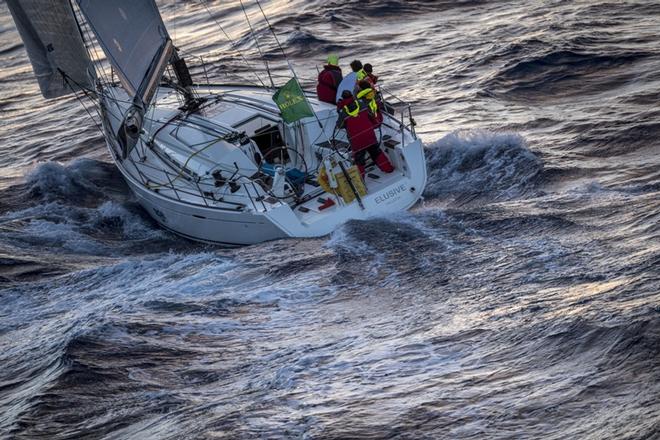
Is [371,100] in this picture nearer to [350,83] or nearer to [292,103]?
[350,83]

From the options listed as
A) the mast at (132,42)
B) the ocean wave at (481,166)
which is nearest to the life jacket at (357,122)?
the ocean wave at (481,166)

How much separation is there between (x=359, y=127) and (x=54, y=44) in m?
4.73

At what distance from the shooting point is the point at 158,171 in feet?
40.0

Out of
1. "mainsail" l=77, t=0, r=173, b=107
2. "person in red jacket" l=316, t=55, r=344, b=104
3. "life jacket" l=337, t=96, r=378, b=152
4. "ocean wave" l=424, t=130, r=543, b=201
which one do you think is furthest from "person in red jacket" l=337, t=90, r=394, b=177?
"mainsail" l=77, t=0, r=173, b=107

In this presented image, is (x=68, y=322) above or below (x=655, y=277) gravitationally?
above

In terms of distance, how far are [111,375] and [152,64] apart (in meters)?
4.99

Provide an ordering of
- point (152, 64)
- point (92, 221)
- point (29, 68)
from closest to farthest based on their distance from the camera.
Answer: point (152, 64) → point (92, 221) → point (29, 68)

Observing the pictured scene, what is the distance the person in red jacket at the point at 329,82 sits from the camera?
12453mm

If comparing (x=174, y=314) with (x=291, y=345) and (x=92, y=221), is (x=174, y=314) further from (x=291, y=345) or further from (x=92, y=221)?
(x=92, y=221)

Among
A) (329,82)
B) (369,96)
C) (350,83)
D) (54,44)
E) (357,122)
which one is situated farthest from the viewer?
(54,44)

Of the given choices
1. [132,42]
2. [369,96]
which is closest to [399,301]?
[369,96]

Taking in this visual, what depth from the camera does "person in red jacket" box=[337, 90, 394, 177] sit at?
11.0 meters

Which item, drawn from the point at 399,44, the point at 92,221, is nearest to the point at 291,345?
the point at 92,221

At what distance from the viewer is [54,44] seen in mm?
12969
